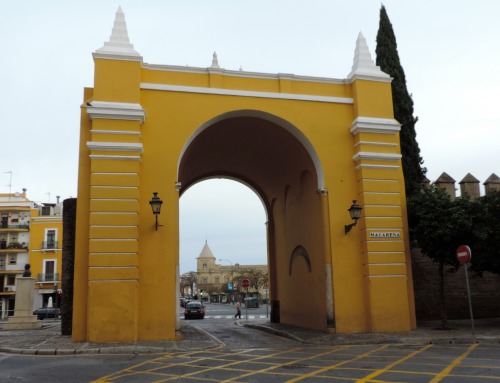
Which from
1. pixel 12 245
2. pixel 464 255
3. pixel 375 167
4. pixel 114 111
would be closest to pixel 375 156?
pixel 375 167

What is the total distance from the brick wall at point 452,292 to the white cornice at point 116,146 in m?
10.9

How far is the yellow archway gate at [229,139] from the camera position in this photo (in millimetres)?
12812

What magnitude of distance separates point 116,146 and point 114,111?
978 millimetres

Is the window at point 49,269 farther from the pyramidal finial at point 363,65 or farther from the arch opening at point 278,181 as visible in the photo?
the pyramidal finial at point 363,65

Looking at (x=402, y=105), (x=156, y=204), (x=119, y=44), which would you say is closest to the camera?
(x=156, y=204)

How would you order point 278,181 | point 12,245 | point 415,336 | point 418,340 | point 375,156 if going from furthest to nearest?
point 12,245
point 278,181
point 375,156
point 415,336
point 418,340

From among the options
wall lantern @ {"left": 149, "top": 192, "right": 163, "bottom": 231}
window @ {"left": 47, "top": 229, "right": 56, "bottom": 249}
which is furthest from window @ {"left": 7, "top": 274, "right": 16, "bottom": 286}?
wall lantern @ {"left": 149, "top": 192, "right": 163, "bottom": 231}

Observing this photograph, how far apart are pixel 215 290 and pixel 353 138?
8738 cm

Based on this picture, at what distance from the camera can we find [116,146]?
43.3ft

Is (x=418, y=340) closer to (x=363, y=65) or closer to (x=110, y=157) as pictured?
(x=363, y=65)

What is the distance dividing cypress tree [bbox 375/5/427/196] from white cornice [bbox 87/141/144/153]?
34.4 feet

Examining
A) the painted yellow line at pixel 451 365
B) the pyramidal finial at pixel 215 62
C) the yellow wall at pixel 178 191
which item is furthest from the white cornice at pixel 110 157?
the painted yellow line at pixel 451 365

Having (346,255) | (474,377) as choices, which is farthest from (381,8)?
(474,377)

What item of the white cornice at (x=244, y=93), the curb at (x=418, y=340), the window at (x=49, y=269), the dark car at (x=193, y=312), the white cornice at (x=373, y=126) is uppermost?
the white cornice at (x=244, y=93)
